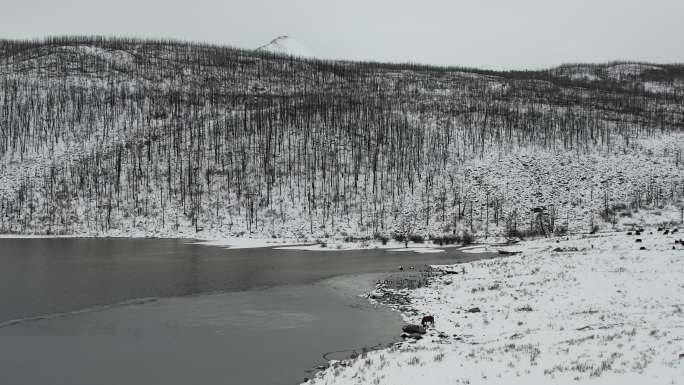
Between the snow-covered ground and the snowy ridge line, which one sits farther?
the snowy ridge line

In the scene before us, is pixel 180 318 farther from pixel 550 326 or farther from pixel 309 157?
pixel 309 157

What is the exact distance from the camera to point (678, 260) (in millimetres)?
30812

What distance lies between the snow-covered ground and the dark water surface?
10.7 ft

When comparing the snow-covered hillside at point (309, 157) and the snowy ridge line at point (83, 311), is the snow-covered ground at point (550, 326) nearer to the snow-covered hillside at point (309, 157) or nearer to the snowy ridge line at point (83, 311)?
the snowy ridge line at point (83, 311)

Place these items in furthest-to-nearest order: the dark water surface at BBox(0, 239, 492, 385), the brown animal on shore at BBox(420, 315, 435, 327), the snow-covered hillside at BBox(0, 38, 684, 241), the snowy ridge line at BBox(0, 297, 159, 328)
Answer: the snow-covered hillside at BBox(0, 38, 684, 241)
the snowy ridge line at BBox(0, 297, 159, 328)
the brown animal on shore at BBox(420, 315, 435, 327)
the dark water surface at BBox(0, 239, 492, 385)

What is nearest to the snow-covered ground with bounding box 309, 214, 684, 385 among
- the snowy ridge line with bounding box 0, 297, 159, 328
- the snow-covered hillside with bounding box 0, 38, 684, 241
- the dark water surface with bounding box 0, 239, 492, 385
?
the dark water surface with bounding box 0, 239, 492, 385

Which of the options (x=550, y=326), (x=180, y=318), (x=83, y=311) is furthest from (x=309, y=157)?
(x=550, y=326)

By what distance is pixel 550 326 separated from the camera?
20781 mm

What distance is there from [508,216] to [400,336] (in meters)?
60.7

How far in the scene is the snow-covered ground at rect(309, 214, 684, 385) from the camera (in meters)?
13.0

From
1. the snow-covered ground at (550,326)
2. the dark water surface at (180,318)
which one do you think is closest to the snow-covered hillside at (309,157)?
the dark water surface at (180,318)

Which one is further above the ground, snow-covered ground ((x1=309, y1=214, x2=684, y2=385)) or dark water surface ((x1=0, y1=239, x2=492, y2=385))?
snow-covered ground ((x1=309, y1=214, x2=684, y2=385))

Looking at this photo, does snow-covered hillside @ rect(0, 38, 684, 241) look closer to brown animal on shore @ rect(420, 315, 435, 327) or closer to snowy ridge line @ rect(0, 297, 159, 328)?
snowy ridge line @ rect(0, 297, 159, 328)

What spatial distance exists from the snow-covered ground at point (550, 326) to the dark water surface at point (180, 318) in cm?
325
